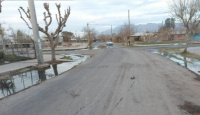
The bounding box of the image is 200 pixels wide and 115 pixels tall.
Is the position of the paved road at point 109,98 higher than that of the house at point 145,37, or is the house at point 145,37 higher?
the house at point 145,37

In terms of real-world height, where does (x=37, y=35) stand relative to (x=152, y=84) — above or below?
above

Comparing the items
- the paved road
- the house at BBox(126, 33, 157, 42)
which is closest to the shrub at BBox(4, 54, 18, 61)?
the paved road

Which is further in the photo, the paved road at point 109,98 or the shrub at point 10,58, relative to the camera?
the shrub at point 10,58

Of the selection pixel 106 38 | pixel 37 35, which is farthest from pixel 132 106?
pixel 106 38

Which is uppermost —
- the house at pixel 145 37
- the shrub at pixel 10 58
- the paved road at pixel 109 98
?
the house at pixel 145 37

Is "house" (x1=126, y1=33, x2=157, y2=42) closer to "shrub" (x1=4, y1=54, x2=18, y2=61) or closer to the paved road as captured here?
"shrub" (x1=4, y1=54, x2=18, y2=61)

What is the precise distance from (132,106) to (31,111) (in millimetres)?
3125

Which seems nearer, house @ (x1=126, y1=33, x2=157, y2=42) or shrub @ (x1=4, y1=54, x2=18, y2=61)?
shrub @ (x1=4, y1=54, x2=18, y2=61)

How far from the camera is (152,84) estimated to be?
20.3ft

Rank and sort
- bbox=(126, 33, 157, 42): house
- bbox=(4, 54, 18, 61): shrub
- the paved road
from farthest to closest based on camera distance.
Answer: bbox=(126, 33, 157, 42): house → bbox=(4, 54, 18, 61): shrub → the paved road

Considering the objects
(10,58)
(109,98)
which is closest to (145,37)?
(10,58)

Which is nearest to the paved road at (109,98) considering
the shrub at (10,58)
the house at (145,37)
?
the shrub at (10,58)

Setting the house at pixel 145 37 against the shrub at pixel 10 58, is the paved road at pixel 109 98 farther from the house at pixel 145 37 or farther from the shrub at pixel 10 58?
the house at pixel 145 37

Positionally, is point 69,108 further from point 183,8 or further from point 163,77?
point 183,8
